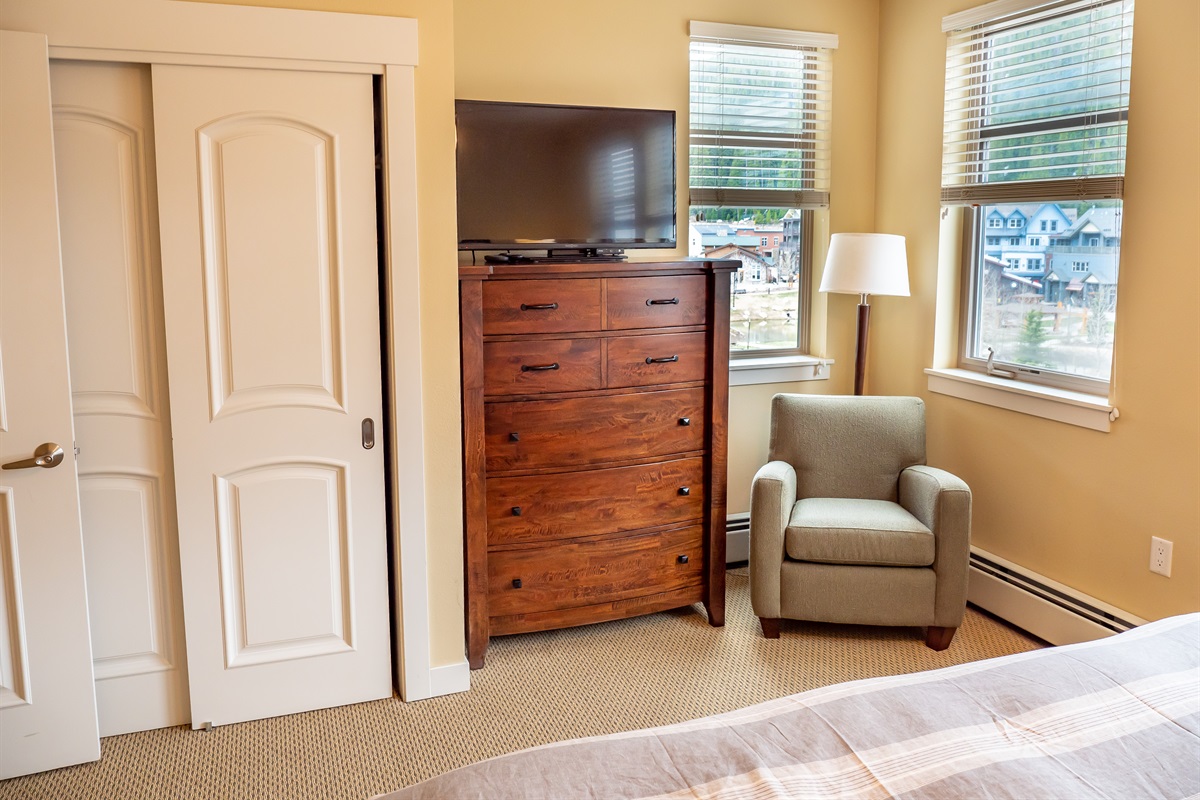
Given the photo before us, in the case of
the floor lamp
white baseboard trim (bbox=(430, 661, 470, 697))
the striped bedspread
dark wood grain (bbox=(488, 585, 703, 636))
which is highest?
the floor lamp

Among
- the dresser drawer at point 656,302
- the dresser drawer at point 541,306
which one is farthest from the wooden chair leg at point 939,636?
the dresser drawer at point 541,306

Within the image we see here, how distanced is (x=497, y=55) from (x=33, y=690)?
253cm

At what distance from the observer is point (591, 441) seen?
3.26 meters

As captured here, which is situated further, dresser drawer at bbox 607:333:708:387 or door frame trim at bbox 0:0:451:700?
dresser drawer at bbox 607:333:708:387

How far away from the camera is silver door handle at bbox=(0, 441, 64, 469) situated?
2.46 m

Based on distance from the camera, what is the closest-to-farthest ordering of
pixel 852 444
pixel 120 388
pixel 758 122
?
pixel 120 388, pixel 852 444, pixel 758 122

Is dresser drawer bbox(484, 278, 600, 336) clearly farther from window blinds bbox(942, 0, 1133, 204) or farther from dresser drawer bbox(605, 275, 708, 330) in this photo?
window blinds bbox(942, 0, 1133, 204)

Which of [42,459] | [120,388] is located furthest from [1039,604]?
[42,459]

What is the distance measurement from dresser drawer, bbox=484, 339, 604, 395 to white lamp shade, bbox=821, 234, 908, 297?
1.12 meters

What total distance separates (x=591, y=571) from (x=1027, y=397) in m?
1.68

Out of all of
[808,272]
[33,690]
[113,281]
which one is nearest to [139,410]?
[113,281]

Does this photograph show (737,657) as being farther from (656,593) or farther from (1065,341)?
(1065,341)

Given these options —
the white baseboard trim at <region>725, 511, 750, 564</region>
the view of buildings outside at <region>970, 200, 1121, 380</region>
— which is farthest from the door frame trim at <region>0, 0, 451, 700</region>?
the view of buildings outside at <region>970, 200, 1121, 380</region>

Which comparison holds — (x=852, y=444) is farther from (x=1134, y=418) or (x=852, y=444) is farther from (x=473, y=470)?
(x=473, y=470)
